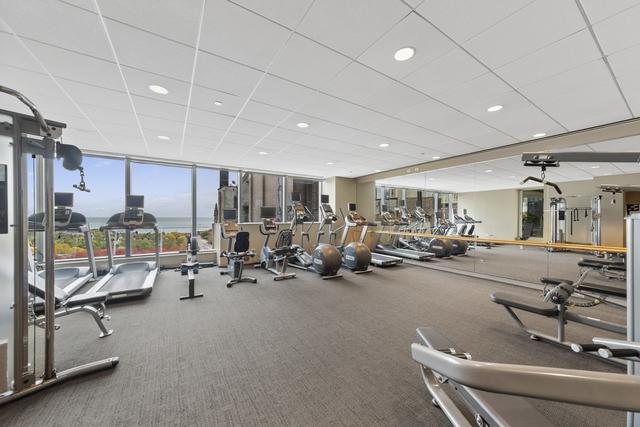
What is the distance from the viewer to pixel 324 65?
8.36ft

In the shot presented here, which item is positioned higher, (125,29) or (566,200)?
(125,29)

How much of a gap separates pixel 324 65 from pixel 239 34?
836 mm

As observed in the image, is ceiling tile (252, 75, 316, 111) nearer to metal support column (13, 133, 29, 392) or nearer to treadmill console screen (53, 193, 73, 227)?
metal support column (13, 133, 29, 392)

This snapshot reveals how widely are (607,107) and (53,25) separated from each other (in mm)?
6066

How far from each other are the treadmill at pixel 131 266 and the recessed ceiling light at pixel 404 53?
4753 mm

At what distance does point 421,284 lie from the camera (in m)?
4.83

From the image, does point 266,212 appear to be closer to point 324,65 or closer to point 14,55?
point 324,65

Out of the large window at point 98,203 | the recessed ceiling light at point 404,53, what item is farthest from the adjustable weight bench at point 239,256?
the recessed ceiling light at point 404,53

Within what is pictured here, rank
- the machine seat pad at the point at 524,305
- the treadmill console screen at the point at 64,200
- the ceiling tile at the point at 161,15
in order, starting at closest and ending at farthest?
the ceiling tile at the point at 161,15 → the machine seat pad at the point at 524,305 → the treadmill console screen at the point at 64,200

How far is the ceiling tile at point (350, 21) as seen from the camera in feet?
6.04

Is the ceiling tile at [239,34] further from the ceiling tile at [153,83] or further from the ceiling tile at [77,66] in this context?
the ceiling tile at [77,66]

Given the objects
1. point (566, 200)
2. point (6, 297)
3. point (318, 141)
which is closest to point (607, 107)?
point (318, 141)

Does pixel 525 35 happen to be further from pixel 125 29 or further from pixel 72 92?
pixel 72 92

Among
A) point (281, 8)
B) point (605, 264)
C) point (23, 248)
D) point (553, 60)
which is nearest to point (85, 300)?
point (23, 248)
